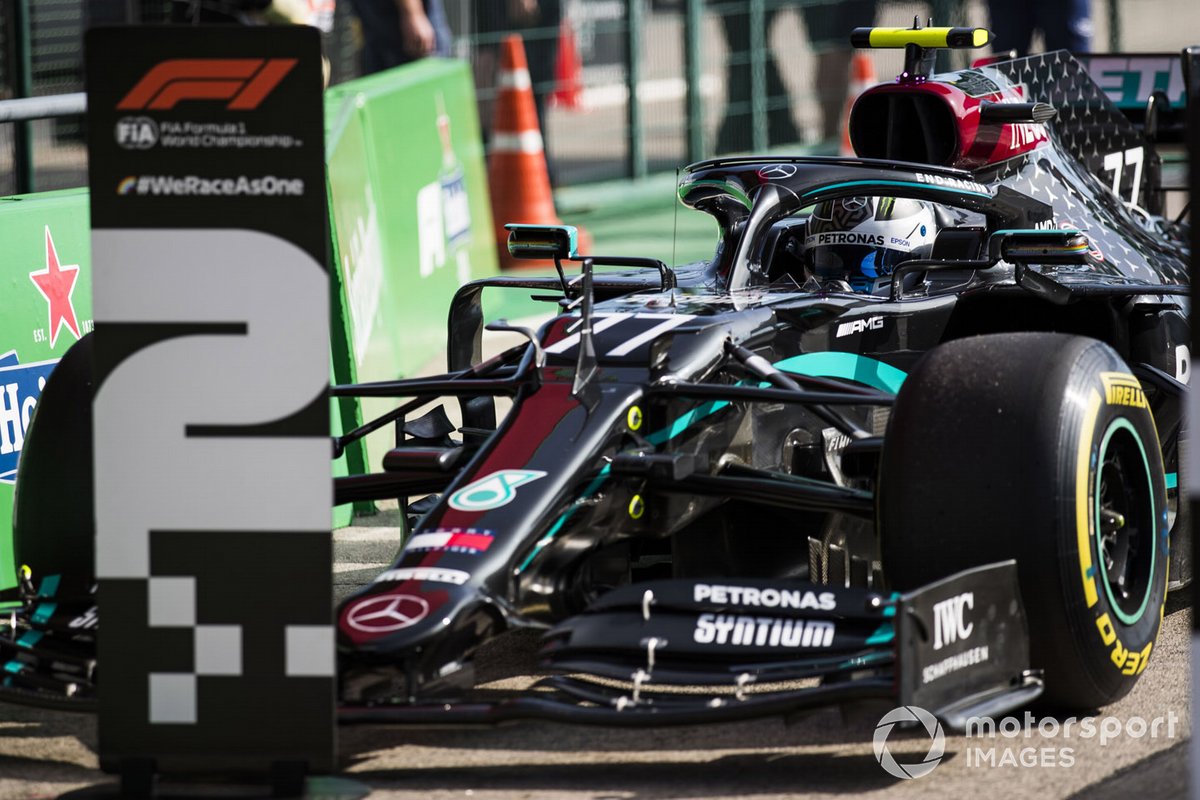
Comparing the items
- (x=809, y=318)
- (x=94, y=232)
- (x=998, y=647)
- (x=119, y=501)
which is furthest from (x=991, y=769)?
(x=94, y=232)

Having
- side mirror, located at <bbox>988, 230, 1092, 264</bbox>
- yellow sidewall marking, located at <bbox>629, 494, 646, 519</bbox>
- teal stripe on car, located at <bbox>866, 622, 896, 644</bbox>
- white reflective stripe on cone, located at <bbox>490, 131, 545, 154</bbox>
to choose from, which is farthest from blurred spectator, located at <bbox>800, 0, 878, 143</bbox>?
teal stripe on car, located at <bbox>866, 622, 896, 644</bbox>

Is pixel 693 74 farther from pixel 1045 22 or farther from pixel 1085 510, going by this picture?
pixel 1085 510

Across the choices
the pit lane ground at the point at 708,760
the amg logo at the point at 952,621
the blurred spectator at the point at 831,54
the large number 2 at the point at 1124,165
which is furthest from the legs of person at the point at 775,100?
the amg logo at the point at 952,621

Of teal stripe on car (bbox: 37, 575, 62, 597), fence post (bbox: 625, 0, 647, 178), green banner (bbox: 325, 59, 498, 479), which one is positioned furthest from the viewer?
fence post (bbox: 625, 0, 647, 178)

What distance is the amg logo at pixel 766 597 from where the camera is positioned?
13.6ft

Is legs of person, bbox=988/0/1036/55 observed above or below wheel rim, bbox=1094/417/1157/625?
above

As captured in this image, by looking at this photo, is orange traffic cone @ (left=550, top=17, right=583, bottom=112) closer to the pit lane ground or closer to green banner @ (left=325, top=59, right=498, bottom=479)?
green banner @ (left=325, top=59, right=498, bottom=479)

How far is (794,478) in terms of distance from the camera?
4766 mm

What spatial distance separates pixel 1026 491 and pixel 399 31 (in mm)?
8366

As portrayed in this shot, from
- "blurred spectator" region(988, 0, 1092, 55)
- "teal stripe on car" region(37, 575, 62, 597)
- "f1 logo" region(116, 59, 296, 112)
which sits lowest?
"teal stripe on car" region(37, 575, 62, 597)

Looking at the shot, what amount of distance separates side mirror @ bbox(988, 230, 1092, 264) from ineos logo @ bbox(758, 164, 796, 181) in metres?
0.70

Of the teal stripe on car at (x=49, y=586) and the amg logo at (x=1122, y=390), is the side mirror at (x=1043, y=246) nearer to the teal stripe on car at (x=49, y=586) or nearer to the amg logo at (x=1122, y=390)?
the amg logo at (x=1122, y=390)

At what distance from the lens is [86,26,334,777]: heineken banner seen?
3.78m

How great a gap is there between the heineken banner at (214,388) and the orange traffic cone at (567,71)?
34.1 ft
